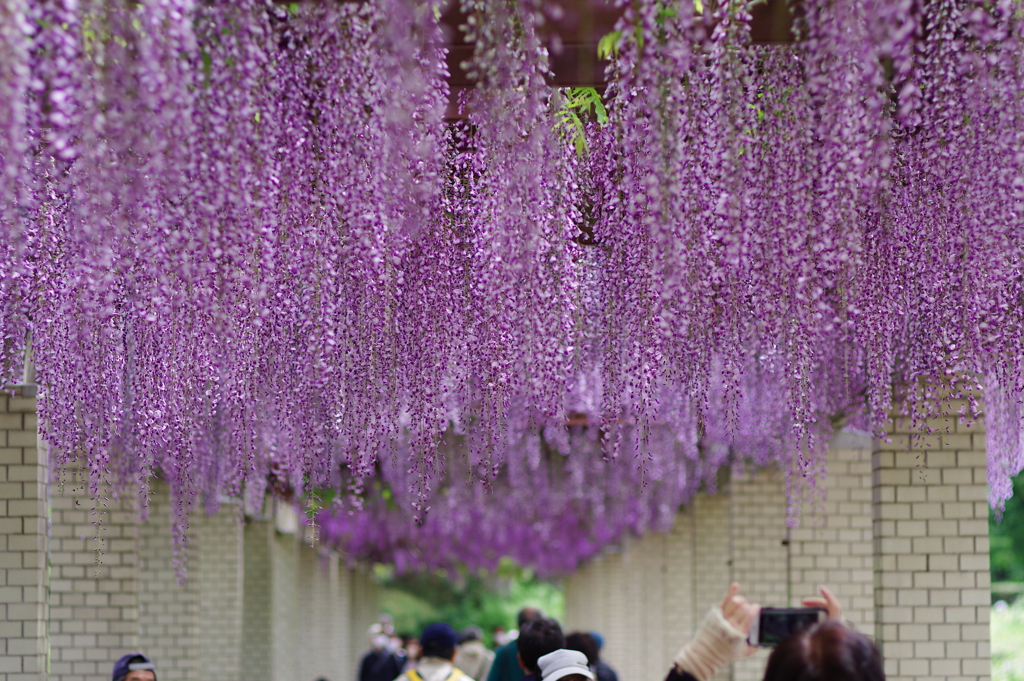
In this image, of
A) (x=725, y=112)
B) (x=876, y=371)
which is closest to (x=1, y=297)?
(x=725, y=112)

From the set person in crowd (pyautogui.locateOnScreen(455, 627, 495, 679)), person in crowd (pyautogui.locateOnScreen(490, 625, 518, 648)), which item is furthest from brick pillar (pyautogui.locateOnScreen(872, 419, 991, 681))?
person in crowd (pyautogui.locateOnScreen(490, 625, 518, 648))

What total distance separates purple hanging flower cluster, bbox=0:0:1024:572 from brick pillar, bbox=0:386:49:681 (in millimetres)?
260

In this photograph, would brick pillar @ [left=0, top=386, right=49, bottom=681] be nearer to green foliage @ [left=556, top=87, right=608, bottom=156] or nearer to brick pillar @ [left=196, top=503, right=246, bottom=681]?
green foliage @ [left=556, top=87, right=608, bottom=156]

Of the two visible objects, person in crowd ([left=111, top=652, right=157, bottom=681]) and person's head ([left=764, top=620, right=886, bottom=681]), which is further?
person in crowd ([left=111, top=652, right=157, bottom=681])

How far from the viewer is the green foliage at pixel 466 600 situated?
106ft

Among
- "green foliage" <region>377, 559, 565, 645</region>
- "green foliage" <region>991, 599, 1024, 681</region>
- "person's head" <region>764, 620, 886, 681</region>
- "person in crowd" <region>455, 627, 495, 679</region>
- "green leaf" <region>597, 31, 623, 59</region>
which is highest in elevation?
"green leaf" <region>597, 31, 623, 59</region>

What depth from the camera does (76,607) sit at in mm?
6277

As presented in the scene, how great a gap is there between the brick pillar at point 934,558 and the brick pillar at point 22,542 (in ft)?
11.6

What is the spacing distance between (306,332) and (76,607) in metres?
2.62

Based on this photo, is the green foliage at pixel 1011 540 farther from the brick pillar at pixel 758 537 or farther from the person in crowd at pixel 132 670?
the person in crowd at pixel 132 670

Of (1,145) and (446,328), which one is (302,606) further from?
(1,145)

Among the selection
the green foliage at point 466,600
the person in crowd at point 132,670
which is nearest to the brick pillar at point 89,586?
the person in crowd at point 132,670

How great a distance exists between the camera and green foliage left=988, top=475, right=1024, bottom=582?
17148mm

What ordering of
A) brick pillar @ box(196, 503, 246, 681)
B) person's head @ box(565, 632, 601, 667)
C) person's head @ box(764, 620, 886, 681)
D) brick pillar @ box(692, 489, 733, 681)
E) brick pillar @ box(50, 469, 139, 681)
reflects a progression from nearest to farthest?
person's head @ box(764, 620, 886, 681) < person's head @ box(565, 632, 601, 667) < brick pillar @ box(50, 469, 139, 681) < brick pillar @ box(196, 503, 246, 681) < brick pillar @ box(692, 489, 733, 681)
